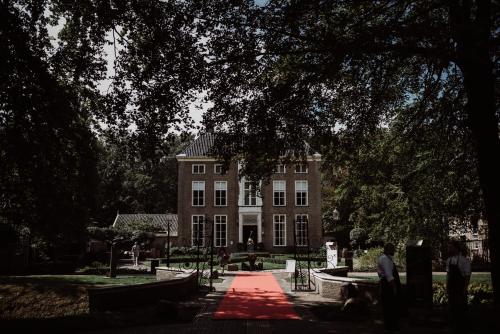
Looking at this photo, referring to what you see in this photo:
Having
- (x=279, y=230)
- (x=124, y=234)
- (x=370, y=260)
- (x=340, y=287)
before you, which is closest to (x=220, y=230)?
(x=279, y=230)

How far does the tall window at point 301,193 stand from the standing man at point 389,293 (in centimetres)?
3645

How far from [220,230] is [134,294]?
32249mm

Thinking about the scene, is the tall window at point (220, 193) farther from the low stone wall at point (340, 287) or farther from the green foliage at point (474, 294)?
the green foliage at point (474, 294)

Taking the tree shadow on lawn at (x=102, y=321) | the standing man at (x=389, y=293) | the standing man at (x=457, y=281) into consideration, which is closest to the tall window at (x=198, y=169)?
the tree shadow on lawn at (x=102, y=321)

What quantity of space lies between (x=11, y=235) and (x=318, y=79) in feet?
69.1

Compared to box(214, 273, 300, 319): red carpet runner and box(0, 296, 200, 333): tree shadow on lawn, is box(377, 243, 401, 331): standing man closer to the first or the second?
box(214, 273, 300, 319): red carpet runner

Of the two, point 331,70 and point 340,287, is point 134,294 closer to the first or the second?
point 340,287

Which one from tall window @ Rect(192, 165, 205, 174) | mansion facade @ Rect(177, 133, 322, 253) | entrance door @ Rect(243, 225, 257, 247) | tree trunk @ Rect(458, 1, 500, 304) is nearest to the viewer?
tree trunk @ Rect(458, 1, 500, 304)

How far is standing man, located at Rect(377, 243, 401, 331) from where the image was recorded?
902 centimetres

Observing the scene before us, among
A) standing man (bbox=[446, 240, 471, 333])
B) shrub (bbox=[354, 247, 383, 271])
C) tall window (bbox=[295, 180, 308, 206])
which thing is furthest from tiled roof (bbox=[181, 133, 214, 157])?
standing man (bbox=[446, 240, 471, 333])

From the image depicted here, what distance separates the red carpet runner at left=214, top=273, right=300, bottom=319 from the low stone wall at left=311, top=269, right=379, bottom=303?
1.39 m

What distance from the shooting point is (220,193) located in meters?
46.1

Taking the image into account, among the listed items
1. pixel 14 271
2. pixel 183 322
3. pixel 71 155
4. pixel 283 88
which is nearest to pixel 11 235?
pixel 14 271

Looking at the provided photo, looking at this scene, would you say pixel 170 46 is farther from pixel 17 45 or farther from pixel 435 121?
pixel 435 121
